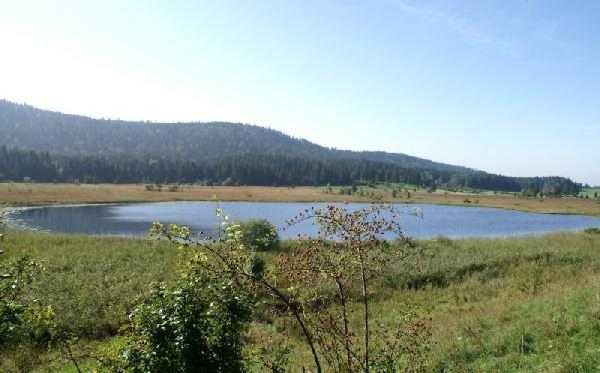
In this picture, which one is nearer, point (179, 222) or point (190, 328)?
point (190, 328)

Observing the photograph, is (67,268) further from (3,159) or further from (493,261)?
(3,159)

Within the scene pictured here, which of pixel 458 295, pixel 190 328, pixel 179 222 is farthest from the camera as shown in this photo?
pixel 179 222

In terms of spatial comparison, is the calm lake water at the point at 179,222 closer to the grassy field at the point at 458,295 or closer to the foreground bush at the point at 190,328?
the grassy field at the point at 458,295

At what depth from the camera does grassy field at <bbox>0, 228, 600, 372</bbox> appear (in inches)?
450

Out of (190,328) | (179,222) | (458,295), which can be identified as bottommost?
(179,222)

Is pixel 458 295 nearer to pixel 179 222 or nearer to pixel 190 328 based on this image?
pixel 190 328

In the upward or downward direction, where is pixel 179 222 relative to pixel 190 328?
downward

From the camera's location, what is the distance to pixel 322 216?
7.29m

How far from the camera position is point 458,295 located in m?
23.0

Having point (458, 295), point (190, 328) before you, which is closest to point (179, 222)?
point (458, 295)

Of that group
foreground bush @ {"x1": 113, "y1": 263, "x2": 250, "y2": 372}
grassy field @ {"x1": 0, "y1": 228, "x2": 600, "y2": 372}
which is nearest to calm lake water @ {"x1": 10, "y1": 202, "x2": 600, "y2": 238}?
grassy field @ {"x1": 0, "y1": 228, "x2": 600, "y2": 372}

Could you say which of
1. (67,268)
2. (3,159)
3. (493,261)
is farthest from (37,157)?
(493,261)

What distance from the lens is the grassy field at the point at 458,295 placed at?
1142 centimetres

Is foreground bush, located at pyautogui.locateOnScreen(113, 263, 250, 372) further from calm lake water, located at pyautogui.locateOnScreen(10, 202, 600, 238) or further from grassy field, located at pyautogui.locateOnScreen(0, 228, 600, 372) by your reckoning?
calm lake water, located at pyautogui.locateOnScreen(10, 202, 600, 238)
